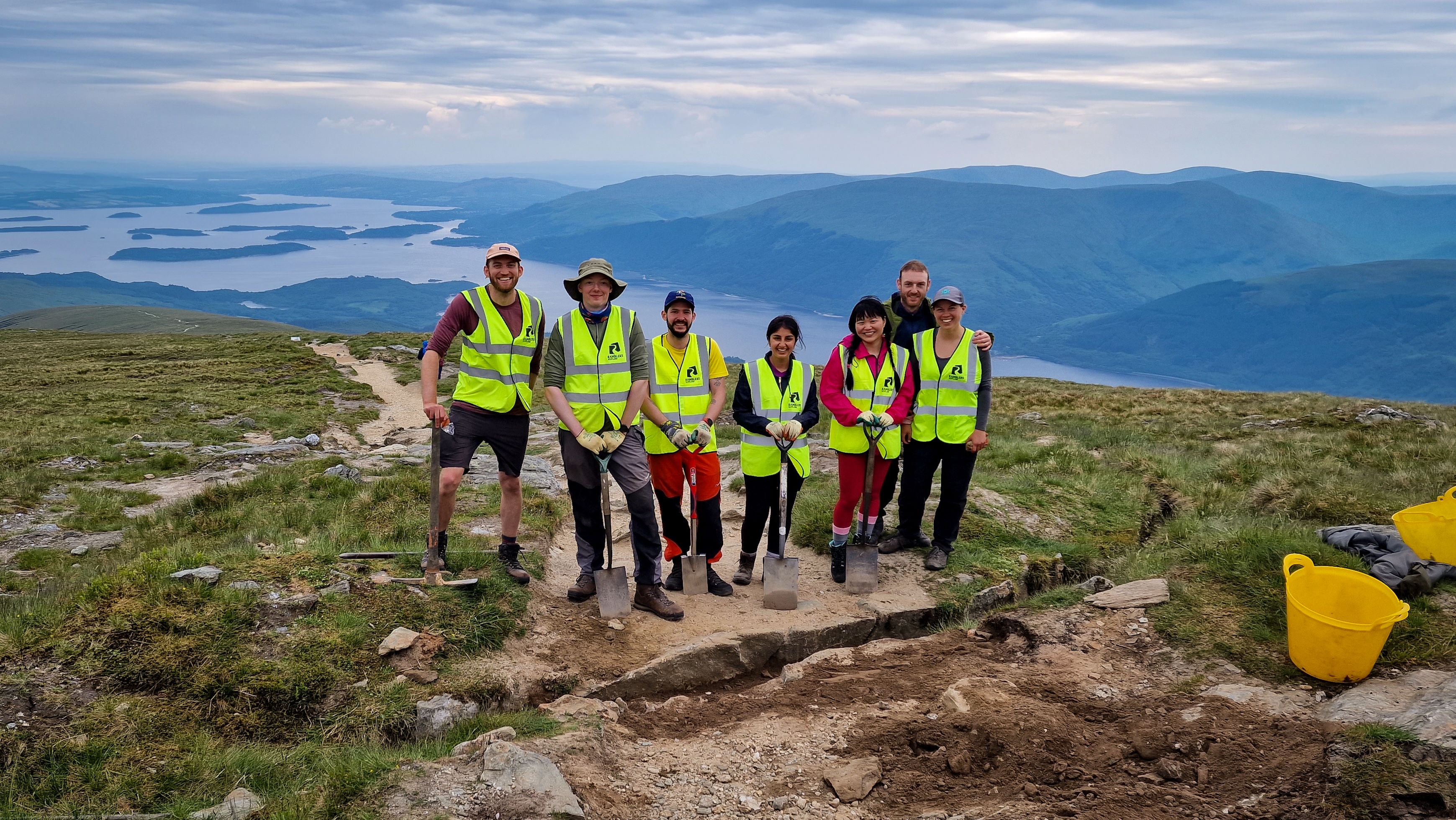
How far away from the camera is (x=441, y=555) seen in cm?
759

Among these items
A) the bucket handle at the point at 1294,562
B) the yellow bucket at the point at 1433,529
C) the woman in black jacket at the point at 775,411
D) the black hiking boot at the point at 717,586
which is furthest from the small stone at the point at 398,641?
the yellow bucket at the point at 1433,529

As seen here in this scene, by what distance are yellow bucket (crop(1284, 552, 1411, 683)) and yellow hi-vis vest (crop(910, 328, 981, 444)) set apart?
3.09 meters

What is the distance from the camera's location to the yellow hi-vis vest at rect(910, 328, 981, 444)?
27.9 ft

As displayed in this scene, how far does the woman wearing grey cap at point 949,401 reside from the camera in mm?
8500

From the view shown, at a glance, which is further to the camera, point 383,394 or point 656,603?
point 383,394

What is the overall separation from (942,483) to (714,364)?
286cm

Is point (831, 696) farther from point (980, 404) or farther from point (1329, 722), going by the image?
point (980, 404)

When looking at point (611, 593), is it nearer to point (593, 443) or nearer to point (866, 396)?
point (593, 443)

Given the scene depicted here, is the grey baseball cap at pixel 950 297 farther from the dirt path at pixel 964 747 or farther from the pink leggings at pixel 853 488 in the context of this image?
the dirt path at pixel 964 747

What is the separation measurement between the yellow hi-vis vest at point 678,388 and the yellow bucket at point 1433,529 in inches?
229

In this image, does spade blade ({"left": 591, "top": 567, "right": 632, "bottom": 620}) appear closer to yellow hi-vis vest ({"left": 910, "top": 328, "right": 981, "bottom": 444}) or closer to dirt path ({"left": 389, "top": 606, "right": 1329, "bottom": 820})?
dirt path ({"left": 389, "top": 606, "right": 1329, "bottom": 820})

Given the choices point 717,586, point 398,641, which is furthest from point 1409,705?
point 398,641

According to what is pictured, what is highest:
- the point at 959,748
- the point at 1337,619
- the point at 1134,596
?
the point at 1337,619

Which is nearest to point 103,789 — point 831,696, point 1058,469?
point 831,696
